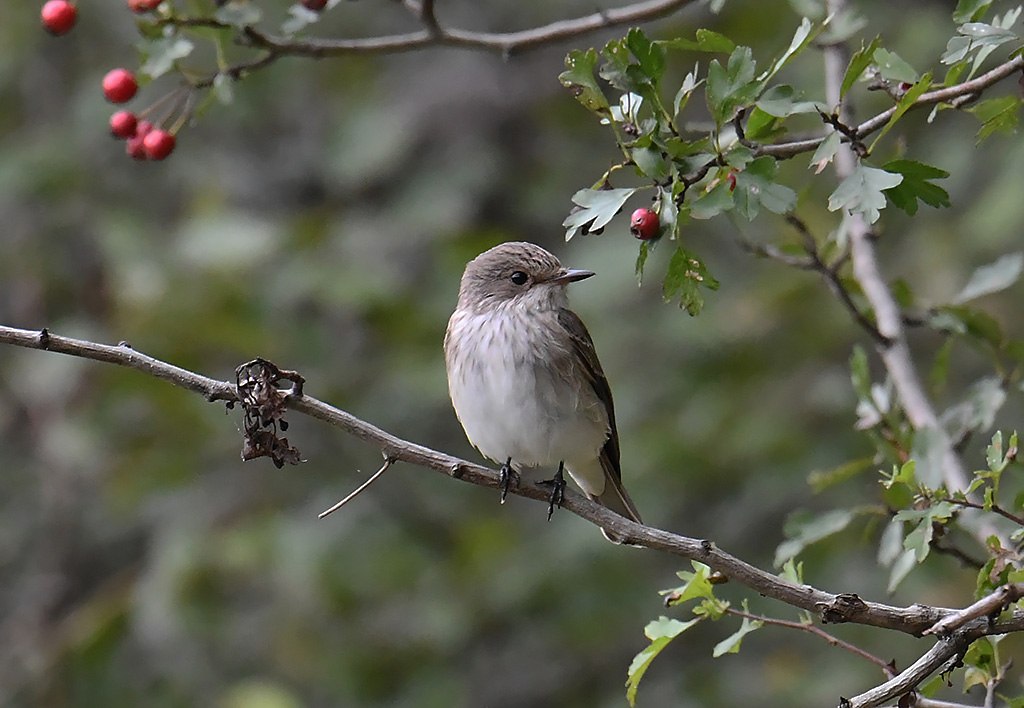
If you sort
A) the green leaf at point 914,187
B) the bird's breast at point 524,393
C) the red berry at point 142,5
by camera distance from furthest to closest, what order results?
the bird's breast at point 524,393, the red berry at point 142,5, the green leaf at point 914,187

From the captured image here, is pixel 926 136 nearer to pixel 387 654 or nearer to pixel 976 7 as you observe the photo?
pixel 387 654

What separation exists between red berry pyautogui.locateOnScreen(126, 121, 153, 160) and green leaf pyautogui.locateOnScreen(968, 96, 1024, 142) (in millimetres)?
2343

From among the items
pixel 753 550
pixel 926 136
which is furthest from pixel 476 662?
pixel 926 136

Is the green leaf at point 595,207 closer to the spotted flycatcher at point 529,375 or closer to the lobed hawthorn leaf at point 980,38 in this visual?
the lobed hawthorn leaf at point 980,38

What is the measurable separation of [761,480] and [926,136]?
233 cm

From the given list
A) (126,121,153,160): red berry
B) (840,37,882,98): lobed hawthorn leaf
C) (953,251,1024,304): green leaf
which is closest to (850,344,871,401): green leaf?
(953,251,1024,304): green leaf

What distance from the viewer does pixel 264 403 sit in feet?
8.04

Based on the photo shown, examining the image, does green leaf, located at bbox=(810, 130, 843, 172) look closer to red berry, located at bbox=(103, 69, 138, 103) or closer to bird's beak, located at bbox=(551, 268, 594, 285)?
bird's beak, located at bbox=(551, 268, 594, 285)

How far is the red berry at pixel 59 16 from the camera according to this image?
11.7 feet

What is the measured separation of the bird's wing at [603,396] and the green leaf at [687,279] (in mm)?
1720

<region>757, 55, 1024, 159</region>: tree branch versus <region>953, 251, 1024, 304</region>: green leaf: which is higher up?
<region>757, 55, 1024, 159</region>: tree branch

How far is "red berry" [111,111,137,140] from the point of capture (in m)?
3.69

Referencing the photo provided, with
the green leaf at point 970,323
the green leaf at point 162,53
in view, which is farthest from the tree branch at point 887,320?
the green leaf at point 162,53

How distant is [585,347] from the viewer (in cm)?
419
